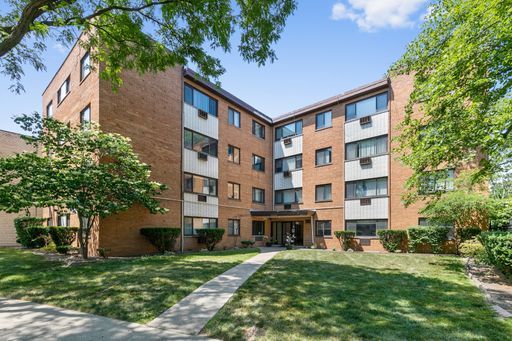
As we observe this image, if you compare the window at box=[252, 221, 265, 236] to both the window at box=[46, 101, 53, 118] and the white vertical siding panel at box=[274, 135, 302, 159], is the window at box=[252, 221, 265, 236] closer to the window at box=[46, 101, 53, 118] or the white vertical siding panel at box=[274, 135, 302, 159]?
the white vertical siding panel at box=[274, 135, 302, 159]

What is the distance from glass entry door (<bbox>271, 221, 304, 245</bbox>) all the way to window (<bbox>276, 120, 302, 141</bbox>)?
779cm

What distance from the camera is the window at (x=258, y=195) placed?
25188 mm

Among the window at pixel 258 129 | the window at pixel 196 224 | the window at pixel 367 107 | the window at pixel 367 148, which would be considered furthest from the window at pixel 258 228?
the window at pixel 367 107

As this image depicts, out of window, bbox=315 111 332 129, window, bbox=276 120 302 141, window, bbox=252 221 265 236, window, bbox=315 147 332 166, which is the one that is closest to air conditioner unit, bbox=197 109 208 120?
window, bbox=276 120 302 141

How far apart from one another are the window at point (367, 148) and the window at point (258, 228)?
919 cm

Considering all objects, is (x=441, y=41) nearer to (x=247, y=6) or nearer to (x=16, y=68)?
(x=247, y=6)

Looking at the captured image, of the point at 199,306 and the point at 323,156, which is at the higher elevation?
the point at 323,156

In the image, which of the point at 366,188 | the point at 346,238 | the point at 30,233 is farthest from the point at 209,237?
the point at 366,188

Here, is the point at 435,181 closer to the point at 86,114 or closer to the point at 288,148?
the point at 288,148

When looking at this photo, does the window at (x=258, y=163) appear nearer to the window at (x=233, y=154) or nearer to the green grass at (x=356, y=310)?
the window at (x=233, y=154)

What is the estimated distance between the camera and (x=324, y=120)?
2428cm

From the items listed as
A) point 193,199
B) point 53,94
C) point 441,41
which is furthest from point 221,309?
point 53,94

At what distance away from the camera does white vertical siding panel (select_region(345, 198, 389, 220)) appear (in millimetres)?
20250

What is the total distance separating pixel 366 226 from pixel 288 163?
867cm
